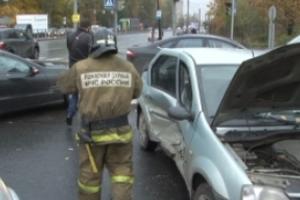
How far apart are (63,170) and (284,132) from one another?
3.29 metres

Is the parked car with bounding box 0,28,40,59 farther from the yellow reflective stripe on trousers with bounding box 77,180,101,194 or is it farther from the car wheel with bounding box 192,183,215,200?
the car wheel with bounding box 192,183,215,200

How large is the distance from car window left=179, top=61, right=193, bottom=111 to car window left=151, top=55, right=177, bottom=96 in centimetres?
30

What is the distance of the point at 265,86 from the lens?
478 cm

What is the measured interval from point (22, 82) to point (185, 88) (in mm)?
5924

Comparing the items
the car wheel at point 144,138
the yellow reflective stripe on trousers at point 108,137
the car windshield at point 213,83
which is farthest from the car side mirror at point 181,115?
the car wheel at point 144,138

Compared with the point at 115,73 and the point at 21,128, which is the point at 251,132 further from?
the point at 21,128

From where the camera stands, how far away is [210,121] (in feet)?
16.4

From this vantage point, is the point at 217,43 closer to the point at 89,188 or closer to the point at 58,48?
the point at 89,188

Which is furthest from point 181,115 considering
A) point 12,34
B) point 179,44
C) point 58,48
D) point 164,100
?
point 58,48

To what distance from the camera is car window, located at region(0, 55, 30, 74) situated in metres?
11.2

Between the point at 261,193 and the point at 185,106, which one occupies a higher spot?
the point at 185,106

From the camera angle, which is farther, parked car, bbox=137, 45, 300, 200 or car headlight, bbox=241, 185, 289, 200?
parked car, bbox=137, 45, 300, 200

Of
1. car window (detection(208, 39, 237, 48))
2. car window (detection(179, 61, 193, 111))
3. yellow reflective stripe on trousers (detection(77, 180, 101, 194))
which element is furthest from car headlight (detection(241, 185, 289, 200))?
car window (detection(208, 39, 237, 48))

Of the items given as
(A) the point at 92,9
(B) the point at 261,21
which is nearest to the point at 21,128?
(B) the point at 261,21
